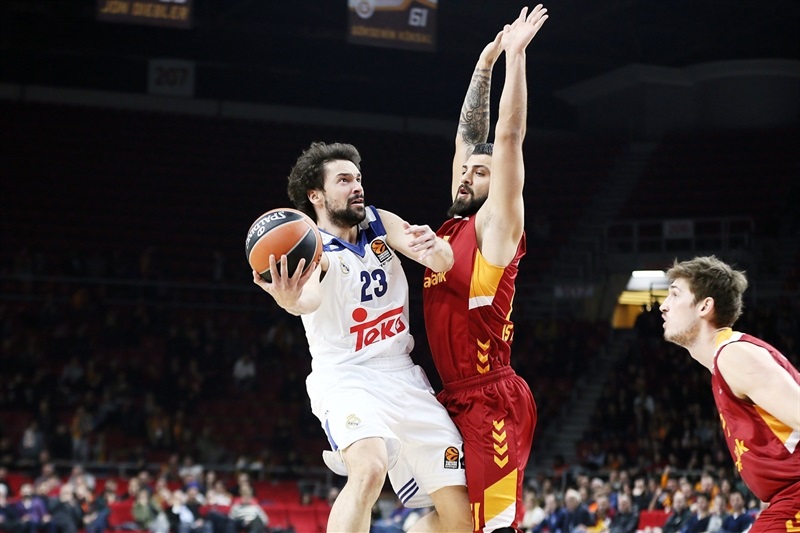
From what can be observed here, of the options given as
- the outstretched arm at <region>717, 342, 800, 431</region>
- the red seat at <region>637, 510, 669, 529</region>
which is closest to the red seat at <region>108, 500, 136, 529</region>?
the red seat at <region>637, 510, 669, 529</region>

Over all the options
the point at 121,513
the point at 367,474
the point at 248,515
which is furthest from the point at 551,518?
the point at 367,474

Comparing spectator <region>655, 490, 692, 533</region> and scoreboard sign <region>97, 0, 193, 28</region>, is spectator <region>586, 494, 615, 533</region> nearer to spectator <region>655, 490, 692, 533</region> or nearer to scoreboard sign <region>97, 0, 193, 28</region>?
spectator <region>655, 490, 692, 533</region>

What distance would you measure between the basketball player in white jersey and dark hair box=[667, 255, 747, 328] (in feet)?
3.87

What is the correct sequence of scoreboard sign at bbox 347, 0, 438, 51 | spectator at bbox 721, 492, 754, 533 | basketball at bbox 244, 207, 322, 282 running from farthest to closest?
1. scoreboard sign at bbox 347, 0, 438, 51
2. spectator at bbox 721, 492, 754, 533
3. basketball at bbox 244, 207, 322, 282

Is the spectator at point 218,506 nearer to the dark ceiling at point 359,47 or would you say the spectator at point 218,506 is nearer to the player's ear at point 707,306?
the dark ceiling at point 359,47

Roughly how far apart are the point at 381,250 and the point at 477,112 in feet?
3.77

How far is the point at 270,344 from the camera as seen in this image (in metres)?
20.5

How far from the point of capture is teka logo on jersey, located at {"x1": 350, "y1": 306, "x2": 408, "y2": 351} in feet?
16.9

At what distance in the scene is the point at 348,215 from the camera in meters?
5.27

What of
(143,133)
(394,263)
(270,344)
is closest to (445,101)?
(143,133)

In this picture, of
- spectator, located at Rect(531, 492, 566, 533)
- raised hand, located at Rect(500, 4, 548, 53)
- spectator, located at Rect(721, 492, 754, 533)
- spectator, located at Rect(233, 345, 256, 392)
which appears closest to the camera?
raised hand, located at Rect(500, 4, 548, 53)

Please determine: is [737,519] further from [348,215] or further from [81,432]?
[81,432]

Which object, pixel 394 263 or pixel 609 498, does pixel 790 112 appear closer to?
pixel 609 498

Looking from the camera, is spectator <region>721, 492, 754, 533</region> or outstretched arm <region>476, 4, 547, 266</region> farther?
spectator <region>721, 492, 754, 533</region>
